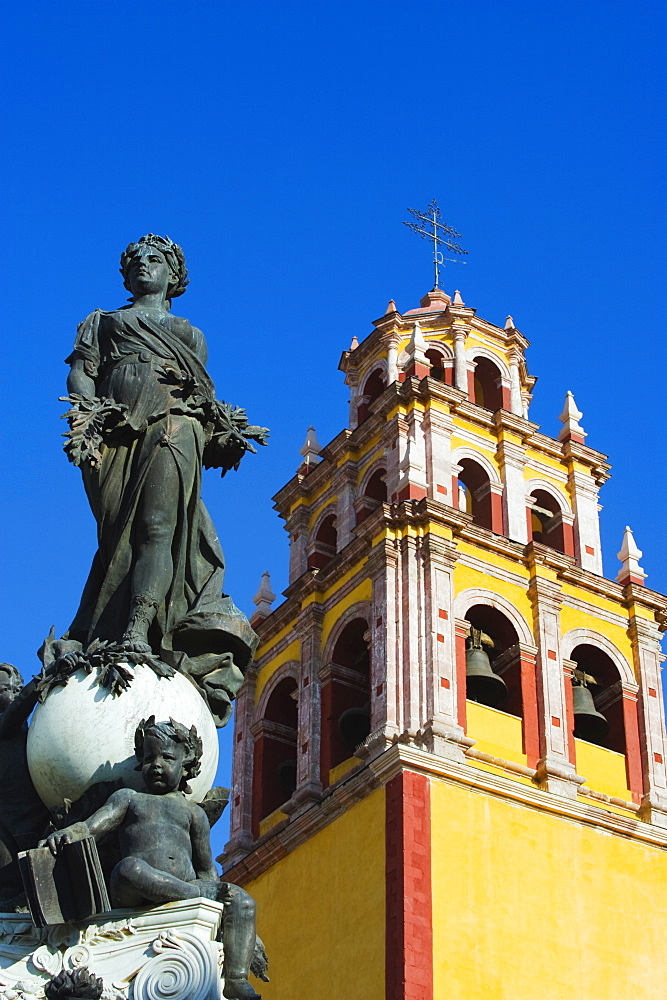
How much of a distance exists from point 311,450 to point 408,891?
1148 cm

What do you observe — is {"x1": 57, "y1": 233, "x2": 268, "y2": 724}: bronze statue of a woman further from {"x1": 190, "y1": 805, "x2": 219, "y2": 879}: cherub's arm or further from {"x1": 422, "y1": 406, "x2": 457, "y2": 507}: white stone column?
{"x1": 422, "y1": 406, "x2": 457, "y2": 507}: white stone column

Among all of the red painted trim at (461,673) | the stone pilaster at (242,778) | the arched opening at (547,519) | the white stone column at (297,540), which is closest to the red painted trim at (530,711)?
the red painted trim at (461,673)

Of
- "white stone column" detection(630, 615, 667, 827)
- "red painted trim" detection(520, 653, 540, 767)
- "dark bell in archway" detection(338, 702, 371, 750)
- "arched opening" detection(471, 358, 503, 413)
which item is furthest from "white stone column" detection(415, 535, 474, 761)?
"arched opening" detection(471, 358, 503, 413)

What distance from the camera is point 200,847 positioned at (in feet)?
17.0

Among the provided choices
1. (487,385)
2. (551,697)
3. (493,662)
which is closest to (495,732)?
(551,697)

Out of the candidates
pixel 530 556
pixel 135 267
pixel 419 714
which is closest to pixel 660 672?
pixel 530 556

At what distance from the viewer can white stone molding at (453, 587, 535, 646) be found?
28312mm

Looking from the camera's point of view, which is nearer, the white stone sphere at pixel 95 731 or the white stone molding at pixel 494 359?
the white stone sphere at pixel 95 731

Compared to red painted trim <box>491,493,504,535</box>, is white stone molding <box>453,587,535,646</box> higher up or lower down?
lower down

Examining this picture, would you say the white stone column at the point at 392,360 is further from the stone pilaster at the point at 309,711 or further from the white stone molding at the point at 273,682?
the white stone molding at the point at 273,682

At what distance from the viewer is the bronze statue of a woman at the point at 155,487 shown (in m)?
5.87

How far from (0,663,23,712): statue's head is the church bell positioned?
22.1 m

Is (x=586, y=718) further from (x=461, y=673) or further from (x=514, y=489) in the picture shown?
(x=514, y=489)

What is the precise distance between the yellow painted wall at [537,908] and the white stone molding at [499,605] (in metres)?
3.09
